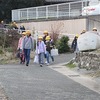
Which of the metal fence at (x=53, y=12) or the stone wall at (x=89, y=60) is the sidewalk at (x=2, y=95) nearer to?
the stone wall at (x=89, y=60)

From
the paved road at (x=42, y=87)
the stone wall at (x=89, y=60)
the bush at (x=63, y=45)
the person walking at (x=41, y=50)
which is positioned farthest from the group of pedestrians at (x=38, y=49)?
the bush at (x=63, y=45)

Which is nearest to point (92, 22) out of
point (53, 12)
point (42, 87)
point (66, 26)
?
point (66, 26)

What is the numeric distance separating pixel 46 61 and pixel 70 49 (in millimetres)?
5779

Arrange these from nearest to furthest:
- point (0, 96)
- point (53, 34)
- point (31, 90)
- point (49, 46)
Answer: point (0, 96)
point (31, 90)
point (49, 46)
point (53, 34)

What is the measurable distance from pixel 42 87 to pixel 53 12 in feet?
72.9

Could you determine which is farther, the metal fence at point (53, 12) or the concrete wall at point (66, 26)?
the metal fence at point (53, 12)

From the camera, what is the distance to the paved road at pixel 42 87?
34.2ft

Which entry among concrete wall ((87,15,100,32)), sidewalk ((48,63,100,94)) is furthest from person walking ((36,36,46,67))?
concrete wall ((87,15,100,32))

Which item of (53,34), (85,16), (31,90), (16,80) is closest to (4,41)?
(53,34)

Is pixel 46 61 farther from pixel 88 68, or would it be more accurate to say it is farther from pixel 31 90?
pixel 31 90

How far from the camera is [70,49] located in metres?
26.0

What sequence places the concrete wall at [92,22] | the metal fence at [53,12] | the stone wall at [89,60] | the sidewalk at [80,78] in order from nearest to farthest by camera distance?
the sidewalk at [80,78], the stone wall at [89,60], the concrete wall at [92,22], the metal fence at [53,12]

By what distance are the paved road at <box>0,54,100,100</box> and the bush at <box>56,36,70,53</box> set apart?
32.3 feet

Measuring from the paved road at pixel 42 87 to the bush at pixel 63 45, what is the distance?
9837mm
